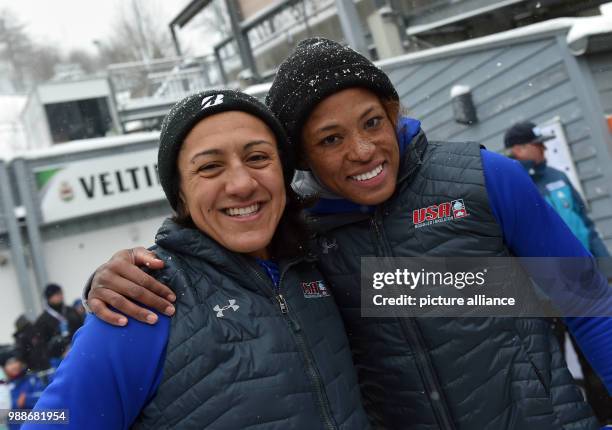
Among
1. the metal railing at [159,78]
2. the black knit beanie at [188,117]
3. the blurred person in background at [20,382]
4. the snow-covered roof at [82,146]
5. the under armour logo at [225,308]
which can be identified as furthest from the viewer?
the metal railing at [159,78]

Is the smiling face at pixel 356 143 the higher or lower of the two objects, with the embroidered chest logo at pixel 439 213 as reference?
higher

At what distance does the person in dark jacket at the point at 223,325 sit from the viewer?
138 cm

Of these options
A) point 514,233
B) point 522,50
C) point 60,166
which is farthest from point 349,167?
point 60,166

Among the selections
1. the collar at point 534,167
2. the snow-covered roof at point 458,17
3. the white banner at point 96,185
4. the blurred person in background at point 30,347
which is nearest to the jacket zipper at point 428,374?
the collar at point 534,167

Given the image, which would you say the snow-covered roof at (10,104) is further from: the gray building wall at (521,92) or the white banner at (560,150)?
the white banner at (560,150)

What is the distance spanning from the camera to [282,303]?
64.8 inches

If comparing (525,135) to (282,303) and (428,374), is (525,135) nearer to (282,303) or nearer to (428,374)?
(428,374)

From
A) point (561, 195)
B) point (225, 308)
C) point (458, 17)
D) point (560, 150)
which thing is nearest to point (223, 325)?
point (225, 308)

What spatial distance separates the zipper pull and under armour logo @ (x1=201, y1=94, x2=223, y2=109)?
1.93 feet

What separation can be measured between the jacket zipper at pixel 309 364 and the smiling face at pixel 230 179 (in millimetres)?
119

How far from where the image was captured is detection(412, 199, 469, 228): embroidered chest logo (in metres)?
1.90

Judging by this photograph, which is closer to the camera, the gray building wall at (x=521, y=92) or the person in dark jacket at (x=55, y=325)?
the gray building wall at (x=521, y=92)

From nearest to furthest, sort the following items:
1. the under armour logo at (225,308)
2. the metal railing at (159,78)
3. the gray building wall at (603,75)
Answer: the under armour logo at (225,308)
the gray building wall at (603,75)
the metal railing at (159,78)

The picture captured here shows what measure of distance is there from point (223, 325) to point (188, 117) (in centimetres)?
60
